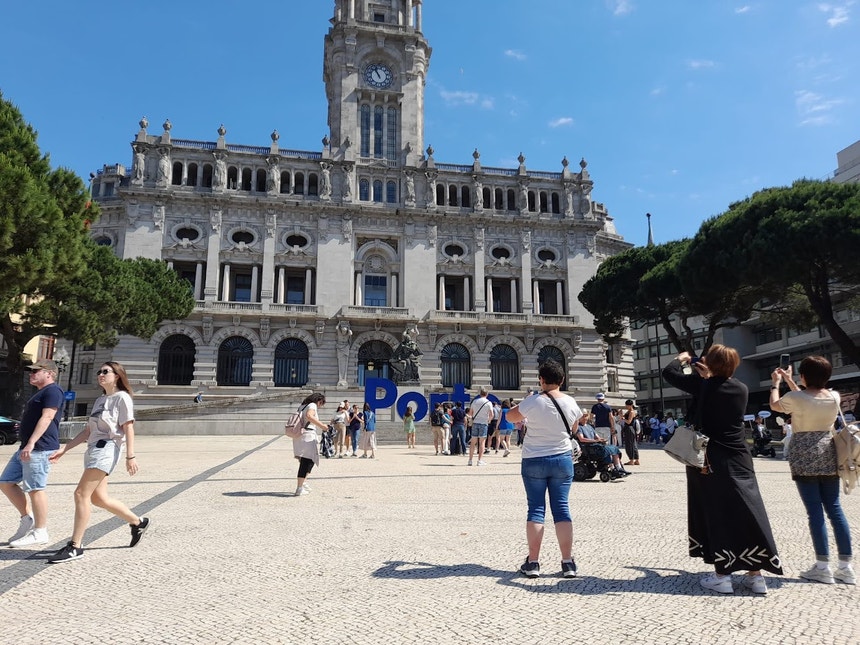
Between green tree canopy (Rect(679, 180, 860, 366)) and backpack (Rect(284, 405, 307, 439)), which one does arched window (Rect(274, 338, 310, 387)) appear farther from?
backpack (Rect(284, 405, 307, 439))

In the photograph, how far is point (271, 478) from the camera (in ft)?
40.8

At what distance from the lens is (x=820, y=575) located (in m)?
4.98

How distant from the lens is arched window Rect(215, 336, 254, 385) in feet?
132

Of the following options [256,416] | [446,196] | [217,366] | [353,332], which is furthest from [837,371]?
[217,366]

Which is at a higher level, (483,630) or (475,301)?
(475,301)

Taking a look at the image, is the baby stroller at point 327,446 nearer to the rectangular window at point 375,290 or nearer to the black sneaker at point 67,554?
the black sneaker at point 67,554

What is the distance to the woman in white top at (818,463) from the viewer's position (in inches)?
197

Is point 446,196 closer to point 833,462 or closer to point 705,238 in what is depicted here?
point 705,238

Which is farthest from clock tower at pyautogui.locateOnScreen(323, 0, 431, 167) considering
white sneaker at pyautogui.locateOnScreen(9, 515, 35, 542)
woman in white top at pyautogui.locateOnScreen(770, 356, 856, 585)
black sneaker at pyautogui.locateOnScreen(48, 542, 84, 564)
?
woman in white top at pyautogui.locateOnScreen(770, 356, 856, 585)

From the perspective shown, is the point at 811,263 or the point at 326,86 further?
the point at 326,86

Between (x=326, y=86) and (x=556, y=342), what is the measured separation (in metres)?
30.8

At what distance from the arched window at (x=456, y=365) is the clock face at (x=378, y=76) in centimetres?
2181

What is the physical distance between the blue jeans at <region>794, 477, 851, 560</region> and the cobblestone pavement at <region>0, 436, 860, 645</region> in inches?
13.2

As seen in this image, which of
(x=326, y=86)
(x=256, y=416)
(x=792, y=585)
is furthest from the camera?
(x=326, y=86)
